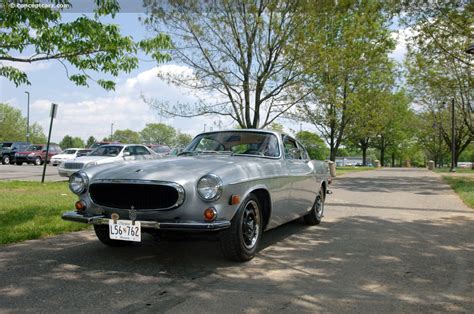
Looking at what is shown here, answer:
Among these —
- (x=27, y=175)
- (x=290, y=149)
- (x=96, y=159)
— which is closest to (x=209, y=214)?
(x=290, y=149)

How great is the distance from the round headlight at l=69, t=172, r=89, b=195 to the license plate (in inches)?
26.1

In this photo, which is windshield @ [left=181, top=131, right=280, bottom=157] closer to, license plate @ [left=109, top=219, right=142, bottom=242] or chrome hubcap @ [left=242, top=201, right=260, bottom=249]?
chrome hubcap @ [left=242, top=201, right=260, bottom=249]

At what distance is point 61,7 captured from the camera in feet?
25.3

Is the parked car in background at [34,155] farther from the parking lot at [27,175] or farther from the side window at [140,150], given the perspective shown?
the side window at [140,150]

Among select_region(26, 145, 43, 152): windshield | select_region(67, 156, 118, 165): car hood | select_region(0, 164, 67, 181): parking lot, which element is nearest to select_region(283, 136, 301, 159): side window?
select_region(67, 156, 118, 165): car hood

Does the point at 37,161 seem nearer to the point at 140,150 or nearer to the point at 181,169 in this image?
the point at 140,150

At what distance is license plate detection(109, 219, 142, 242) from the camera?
14.2 ft

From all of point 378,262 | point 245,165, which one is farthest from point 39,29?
point 378,262

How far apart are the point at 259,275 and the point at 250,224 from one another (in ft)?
2.30

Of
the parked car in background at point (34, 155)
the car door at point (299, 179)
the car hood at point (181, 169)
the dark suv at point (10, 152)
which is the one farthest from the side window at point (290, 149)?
the dark suv at point (10, 152)

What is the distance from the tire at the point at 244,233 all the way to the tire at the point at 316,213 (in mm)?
2428

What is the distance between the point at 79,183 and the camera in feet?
16.2

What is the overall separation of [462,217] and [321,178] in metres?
3.21

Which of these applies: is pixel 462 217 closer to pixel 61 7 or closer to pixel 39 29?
pixel 61 7
